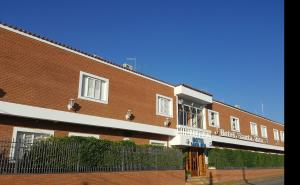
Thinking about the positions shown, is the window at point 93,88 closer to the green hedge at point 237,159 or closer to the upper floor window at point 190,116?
the upper floor window at point 190,116

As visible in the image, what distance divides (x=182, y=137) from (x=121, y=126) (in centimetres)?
615

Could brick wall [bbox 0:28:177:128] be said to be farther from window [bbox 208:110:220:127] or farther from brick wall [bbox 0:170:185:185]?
window [bbox 208:110:220:127]

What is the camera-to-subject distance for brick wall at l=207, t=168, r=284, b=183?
942 inches

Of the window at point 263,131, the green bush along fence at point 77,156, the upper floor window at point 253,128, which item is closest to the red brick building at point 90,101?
the green bush along fence at point 77,156

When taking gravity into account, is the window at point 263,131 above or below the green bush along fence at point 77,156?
above

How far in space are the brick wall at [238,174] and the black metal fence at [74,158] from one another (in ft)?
19.7

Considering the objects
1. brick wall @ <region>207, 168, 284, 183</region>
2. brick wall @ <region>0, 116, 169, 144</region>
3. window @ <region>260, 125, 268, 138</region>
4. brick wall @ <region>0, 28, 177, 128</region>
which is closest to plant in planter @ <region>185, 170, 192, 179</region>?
brick wall @ <region>207, 168, 284, 183</region>

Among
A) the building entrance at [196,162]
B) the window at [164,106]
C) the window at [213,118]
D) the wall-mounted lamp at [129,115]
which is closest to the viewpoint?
the wall-mounted lamp at [129,115]

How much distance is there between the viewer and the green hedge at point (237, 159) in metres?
25.3

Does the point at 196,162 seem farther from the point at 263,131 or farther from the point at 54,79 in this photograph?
the point at 263,131

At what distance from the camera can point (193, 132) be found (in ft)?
81.0

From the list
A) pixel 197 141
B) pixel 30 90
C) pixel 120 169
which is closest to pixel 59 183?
pixel 120 169

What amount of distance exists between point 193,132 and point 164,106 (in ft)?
11.0

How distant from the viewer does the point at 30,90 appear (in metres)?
15.1
